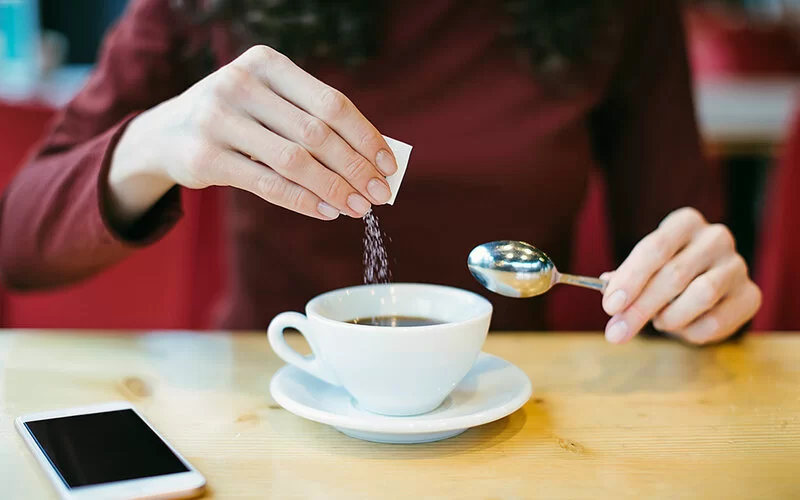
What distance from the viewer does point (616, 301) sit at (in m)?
0.77

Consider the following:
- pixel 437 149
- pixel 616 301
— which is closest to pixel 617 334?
pixel 616 301

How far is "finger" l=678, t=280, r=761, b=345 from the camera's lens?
0.87 m

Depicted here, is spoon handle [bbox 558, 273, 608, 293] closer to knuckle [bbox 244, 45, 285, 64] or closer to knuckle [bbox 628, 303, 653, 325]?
knuckle [bbox 628, 303, 653, 325]

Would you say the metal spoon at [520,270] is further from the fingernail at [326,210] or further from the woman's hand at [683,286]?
the fingernail at [326,210]

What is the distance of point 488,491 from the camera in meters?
0.58

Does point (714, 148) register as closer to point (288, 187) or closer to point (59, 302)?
point (59, 302)

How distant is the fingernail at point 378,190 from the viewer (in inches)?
26.7

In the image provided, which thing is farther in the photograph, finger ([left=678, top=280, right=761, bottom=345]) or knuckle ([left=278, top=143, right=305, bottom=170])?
finger ([left=678, top=280, right=761, bottom=345])

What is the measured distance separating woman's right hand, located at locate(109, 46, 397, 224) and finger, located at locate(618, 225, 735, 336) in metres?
0.29

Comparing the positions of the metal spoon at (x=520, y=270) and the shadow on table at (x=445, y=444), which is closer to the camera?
the shadow on table at (x=445, y=444)

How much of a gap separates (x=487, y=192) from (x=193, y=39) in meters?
0.48

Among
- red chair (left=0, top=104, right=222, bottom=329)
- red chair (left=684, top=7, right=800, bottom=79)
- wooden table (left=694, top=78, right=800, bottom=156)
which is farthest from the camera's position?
red chair (left=684, top=7, right=800, bottom=79)

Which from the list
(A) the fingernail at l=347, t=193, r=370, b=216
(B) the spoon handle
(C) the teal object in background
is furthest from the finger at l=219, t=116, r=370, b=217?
(C) the teal object in background

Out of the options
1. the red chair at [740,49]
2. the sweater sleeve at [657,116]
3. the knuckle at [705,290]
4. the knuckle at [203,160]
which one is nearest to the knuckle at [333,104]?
the knuckle at [203,160]
